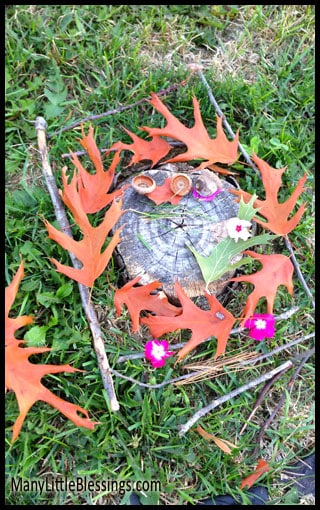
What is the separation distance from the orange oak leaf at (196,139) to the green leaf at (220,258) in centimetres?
38

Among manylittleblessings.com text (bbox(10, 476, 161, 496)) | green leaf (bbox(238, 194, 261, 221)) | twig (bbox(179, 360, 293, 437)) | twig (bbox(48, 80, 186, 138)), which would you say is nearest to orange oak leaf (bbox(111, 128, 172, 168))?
twig (bbox(48, 80, 186, 138))

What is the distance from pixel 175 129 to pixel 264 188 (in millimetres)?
471

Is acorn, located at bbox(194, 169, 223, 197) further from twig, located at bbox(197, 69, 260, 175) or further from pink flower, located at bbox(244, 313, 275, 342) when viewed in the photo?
pink flower, located at bbox(244, 313, 275, 342)

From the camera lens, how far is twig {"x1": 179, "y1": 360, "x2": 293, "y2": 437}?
194cm

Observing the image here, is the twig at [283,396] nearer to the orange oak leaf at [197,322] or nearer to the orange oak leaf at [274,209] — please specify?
the orange oak leaf at [197,322]

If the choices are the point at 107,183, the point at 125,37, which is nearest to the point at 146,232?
the point at 107,183

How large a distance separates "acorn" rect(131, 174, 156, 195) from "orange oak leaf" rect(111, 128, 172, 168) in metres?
0.11

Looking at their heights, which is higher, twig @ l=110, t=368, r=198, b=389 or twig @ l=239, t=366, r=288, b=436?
twig @ l=110, t=368, r=198, b=389

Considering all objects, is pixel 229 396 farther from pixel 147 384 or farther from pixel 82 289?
pixel 82 289

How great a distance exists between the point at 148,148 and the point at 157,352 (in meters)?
0.85

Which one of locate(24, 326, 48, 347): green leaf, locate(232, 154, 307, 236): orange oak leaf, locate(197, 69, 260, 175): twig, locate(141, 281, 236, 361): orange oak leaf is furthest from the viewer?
locate(197, 69, 260, 175): twig

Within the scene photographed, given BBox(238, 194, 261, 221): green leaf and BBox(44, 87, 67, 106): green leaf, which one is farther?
BBox(44, 87, 67, 106): green leaf

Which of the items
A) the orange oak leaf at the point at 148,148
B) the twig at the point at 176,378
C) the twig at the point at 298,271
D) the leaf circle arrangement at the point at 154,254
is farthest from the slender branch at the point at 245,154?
the orange oak leaf at the point at 148,148

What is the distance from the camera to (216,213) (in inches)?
81.5
